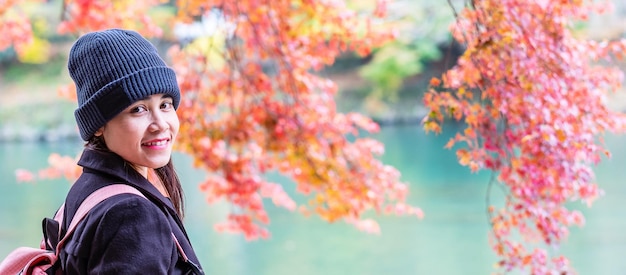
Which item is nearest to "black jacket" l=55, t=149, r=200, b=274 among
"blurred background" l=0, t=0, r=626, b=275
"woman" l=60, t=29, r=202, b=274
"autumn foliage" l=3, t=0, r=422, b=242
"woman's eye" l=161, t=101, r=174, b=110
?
"woman" l=60, t=29, r=202, b=274

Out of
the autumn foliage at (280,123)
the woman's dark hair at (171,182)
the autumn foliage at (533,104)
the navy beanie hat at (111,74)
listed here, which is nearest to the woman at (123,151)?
the navy beanie hat at (111,74)

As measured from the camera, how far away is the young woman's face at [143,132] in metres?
0.98

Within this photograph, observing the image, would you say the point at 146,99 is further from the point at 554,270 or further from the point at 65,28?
the point at 65,28

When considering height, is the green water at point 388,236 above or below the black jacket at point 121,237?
above

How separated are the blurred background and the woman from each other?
130 cm

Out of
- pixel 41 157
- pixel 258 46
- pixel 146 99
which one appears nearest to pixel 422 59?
pixel 41 157

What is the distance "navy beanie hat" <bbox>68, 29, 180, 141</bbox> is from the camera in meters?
0.95

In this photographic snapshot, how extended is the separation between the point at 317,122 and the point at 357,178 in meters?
0.37

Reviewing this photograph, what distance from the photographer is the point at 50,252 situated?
3.19 ft

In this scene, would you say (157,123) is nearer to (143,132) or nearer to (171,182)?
Answer: (143,132)

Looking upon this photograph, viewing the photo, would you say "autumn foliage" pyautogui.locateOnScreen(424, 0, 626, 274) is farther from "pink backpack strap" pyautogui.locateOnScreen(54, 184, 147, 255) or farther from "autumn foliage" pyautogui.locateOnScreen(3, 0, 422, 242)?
"pink backpack strap" pyautogui.locateOnScreen(54, 184, 147, 255)

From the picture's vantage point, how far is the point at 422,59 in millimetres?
16984

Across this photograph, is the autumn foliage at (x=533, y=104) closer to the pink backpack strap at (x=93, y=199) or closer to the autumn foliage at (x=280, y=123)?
the autumn foliage at (x=280, y=123)

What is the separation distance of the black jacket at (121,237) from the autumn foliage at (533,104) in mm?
1268
